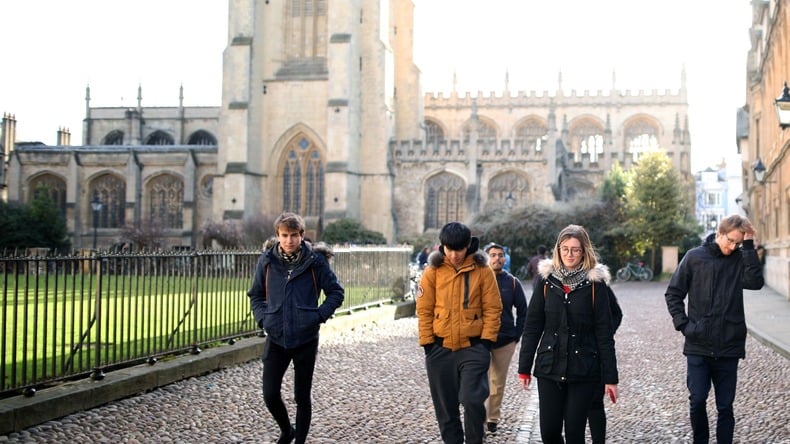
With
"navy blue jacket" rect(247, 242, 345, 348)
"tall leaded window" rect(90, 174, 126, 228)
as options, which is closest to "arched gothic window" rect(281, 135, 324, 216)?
"tall leaded window" rect(90, 174, 126, 228)

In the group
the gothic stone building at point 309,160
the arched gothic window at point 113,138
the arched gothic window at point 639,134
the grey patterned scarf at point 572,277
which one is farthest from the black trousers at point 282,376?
the arched gothic window at point 639,134

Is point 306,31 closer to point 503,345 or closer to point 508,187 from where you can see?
point 508,187

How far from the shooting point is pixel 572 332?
5168 millimetres

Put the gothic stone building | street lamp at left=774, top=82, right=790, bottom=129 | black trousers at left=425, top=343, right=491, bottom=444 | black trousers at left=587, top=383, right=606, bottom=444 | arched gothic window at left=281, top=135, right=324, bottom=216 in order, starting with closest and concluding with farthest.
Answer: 1. black trousers at left=587, top=383, right=606, bottom=444
2. black trousers at left=425, top=343, right=491, bottom=444
3. street lamp at left=774, top=82, right=790, bottom=129
4. the gothic stone building
5. arched gothic window at left=281, top=135, right=324, bottom=216

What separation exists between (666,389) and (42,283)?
6316mm

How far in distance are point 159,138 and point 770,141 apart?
143 feet

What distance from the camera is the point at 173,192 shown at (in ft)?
164

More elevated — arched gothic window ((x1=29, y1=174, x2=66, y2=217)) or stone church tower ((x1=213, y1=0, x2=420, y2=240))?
stone church tower ((x1=213, y1=0, x2=420, y2=240))

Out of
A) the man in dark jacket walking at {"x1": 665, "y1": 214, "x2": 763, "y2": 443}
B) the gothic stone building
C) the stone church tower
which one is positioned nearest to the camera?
the man in dark jacket walking at {"x1": 665, "y1": 214, "x2": 763, "y2": 443}

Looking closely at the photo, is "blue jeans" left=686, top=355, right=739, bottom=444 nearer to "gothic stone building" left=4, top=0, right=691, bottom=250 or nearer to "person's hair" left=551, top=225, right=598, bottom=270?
"person's hair" left=551, top=225, right=598, bottom=270

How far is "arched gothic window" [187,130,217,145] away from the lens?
200 ft

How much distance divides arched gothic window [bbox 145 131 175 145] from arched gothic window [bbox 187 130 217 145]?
1.57 meters

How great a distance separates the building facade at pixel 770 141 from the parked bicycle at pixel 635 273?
15.5ft

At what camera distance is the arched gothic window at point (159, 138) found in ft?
201
